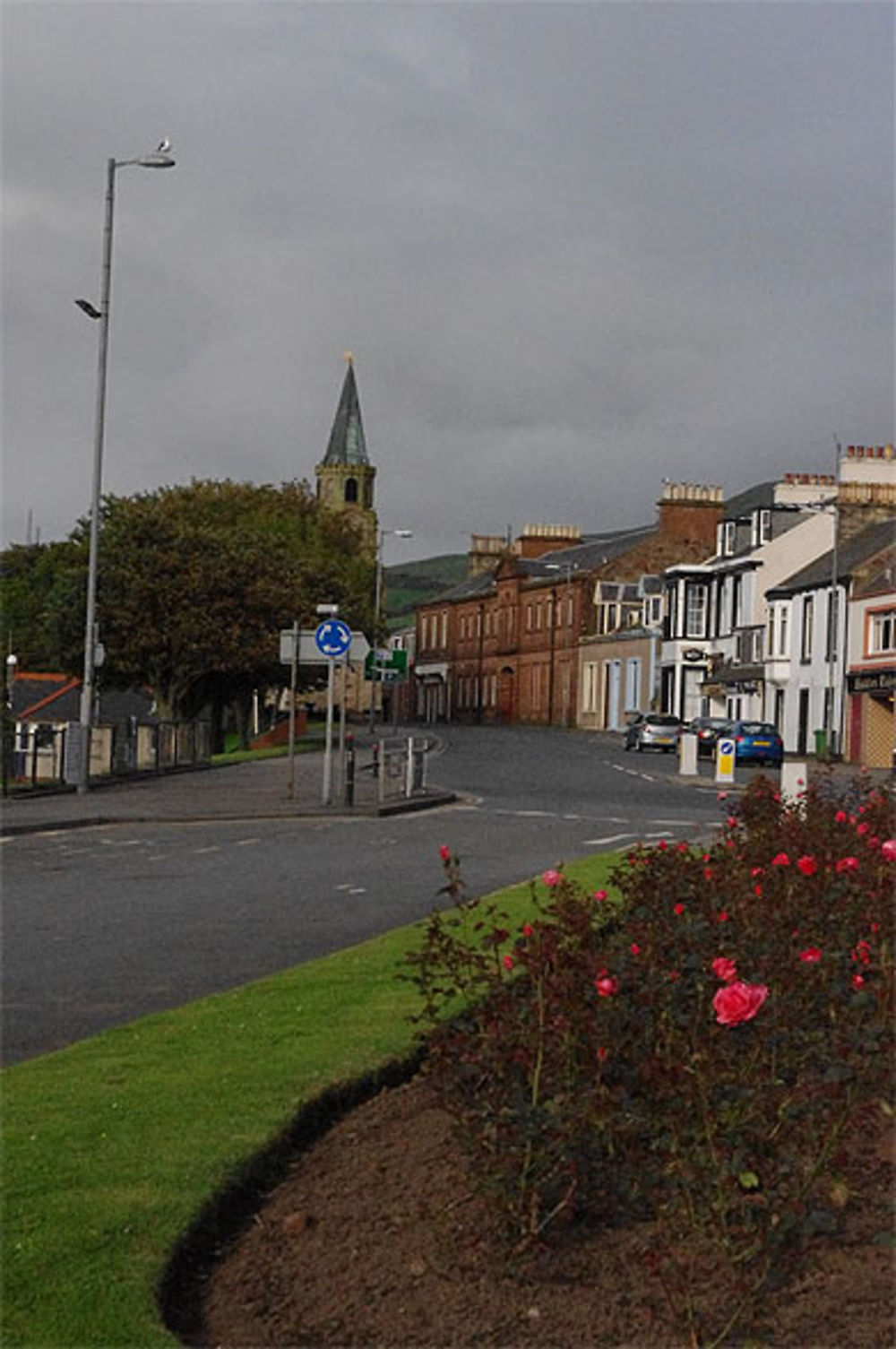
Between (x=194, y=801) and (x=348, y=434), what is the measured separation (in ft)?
457

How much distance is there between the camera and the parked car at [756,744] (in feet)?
192

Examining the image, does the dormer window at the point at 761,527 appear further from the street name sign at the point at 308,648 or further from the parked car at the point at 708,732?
the street name sign at the point at 308,648

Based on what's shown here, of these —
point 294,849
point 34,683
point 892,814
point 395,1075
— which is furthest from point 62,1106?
point 34,683

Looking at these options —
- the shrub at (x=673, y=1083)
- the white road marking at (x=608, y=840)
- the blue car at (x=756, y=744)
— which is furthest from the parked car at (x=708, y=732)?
the shrub at (x=673, y=1083)

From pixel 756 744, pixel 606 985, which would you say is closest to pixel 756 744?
pixel 756 744

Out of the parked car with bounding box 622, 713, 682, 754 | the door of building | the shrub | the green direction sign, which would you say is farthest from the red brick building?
the shrub

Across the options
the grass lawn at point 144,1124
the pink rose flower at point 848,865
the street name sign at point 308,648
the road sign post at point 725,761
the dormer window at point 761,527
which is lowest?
the grass lawn at point 144,1124

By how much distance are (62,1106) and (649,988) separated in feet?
8.84

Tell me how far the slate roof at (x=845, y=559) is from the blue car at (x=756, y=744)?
1324 centimetres

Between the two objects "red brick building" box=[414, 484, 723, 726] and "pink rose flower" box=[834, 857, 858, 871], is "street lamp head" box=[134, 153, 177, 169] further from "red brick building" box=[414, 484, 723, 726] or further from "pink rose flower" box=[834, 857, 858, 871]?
"red brick building" box=[414, 484, 723, 726]

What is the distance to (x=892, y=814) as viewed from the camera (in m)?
12.3

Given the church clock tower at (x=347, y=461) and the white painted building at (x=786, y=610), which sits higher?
the church clock tower at (x=347, y=461)

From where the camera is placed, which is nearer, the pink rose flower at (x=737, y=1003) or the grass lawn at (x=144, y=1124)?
the pink rose flower at (x=737, y=1003)

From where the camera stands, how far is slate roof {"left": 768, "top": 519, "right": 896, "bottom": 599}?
71375 mm
